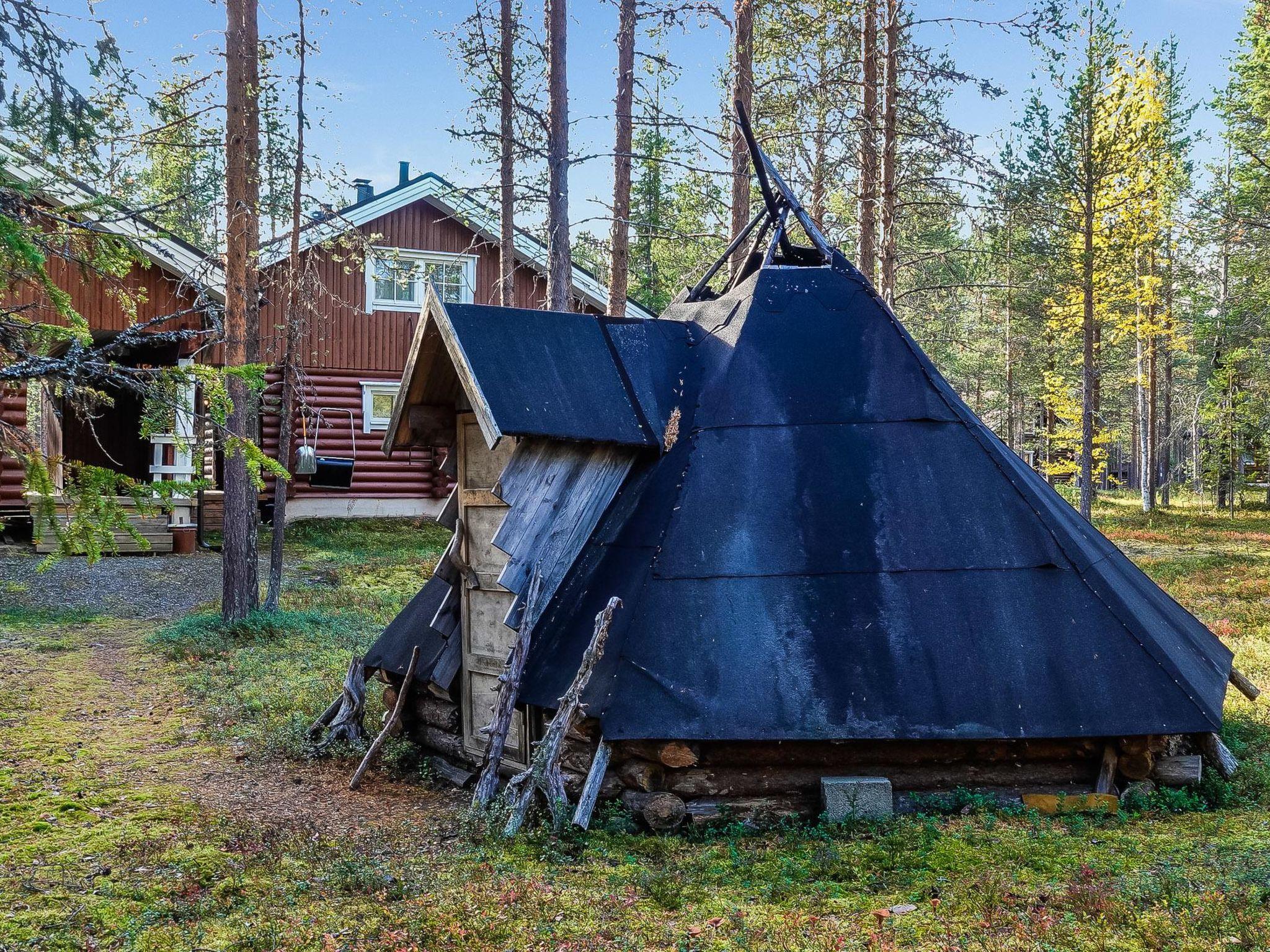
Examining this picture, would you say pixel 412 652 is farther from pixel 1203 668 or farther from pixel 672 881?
pixel 1203 668

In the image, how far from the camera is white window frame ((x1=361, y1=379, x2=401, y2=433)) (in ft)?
82.3

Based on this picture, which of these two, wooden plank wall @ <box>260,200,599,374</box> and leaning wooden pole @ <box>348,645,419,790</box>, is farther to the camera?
wooden plank wall @ <box>260,200,599,374</box>

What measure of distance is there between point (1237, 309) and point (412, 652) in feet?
97.7

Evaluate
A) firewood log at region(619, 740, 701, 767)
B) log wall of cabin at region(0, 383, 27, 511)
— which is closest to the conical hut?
firewood log at region(619, 740, 701, 767)

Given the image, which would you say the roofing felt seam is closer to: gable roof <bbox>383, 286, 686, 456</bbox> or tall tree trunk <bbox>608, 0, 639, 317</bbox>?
gable roof <bbox>383, 286, 686, 456</bbox>

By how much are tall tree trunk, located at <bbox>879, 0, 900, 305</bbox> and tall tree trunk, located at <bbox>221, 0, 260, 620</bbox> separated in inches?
385

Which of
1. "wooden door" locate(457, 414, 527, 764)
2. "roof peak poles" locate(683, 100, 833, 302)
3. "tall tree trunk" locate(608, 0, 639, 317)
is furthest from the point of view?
"tall tree trunk" locate(608, 0, 639, 317)

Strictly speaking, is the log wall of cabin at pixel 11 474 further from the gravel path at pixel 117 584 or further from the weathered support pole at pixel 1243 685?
the weathered support pole at pixel 1243 685

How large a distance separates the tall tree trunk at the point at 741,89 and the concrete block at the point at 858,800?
1066cm

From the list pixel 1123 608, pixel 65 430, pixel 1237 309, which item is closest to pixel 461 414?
pixel 1123 608

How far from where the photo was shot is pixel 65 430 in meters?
26.8

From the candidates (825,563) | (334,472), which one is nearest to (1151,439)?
(334,472)

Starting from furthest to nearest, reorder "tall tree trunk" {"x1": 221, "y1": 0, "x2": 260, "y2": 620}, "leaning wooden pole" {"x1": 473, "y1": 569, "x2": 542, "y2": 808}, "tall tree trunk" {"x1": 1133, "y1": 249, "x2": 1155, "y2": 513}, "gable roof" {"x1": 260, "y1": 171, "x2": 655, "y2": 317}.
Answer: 1. "tall tree trunk" {"x1": 1133, "y1": 249, "x2": 1155, "y2": 513}
2. "gable roof" {"x1": 260, "y1": 171, "x2": 655, "y2": 317}
3. "tall tree trunk" {"x1": 221, "y1": 0, "x2": 260, "y2": 620}
4. "leaning wooden pole" {"x1": 473, "y1": 569, "x2": 542, "y2": 808}

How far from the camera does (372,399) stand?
25.3 m
